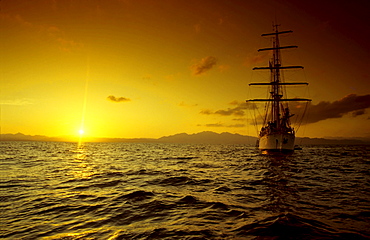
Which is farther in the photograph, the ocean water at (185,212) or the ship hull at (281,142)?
the ship hull at (281,142)

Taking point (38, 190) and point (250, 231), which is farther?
point (38, 190)

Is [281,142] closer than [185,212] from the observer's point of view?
No

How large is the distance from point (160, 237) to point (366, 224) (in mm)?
6182

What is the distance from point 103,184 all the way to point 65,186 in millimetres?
2119

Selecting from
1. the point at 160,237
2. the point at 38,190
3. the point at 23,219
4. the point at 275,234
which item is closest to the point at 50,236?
the point at 23,219

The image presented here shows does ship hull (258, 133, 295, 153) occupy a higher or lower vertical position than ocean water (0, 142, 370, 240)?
higher

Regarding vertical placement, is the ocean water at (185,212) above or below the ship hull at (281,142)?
below

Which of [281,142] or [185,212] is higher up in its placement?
[281,142]

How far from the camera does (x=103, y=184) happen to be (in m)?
14.0

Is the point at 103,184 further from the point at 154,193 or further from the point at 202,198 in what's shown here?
the point at 202,198

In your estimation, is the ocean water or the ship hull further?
the ship hull

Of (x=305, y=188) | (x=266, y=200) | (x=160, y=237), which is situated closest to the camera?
(x=160, y=237)

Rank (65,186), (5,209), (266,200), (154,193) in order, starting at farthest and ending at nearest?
(65,186) < (154,193) < (266,200) < (5,209)

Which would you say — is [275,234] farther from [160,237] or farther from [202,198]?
[202,198]
